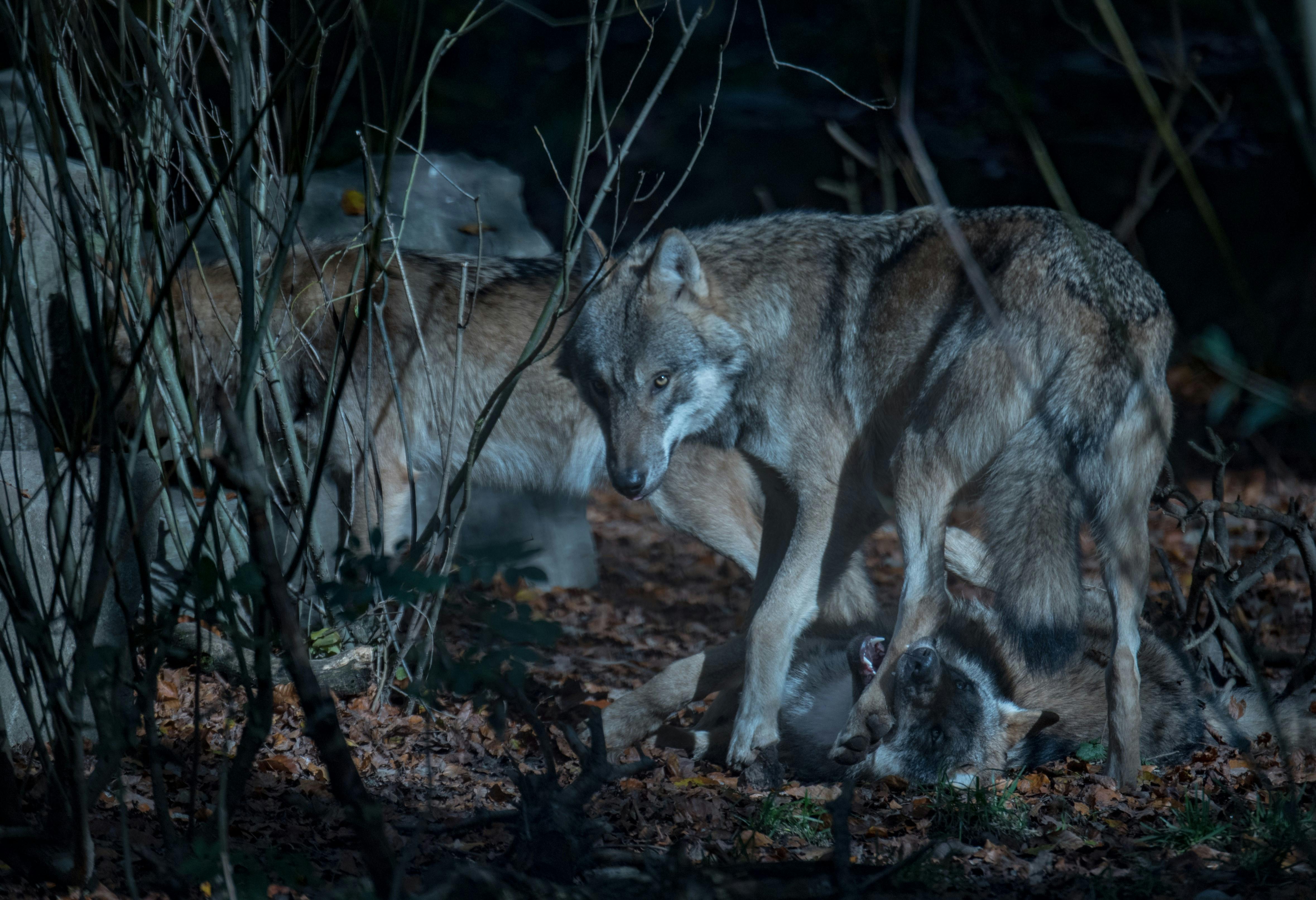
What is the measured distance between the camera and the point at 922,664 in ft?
12.0

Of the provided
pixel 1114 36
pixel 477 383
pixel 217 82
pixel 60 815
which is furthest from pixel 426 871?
pixel 217 82

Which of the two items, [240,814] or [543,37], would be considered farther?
[543,37]

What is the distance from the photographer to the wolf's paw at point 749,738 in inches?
147

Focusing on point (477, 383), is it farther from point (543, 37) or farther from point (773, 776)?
point (543, 37)

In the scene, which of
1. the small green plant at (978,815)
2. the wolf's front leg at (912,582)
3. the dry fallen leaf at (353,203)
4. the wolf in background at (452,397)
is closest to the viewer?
the small green plant at (978,815)

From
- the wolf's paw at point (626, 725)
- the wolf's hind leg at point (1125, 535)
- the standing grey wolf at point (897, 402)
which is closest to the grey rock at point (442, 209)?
the standing grey wolf at point (897, 402)

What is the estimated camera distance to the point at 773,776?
3471 millimetres

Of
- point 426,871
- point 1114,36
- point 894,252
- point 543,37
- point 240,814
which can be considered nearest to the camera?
point 1114,36

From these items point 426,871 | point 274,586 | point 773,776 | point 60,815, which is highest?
point 274,586

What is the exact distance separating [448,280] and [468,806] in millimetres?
2879

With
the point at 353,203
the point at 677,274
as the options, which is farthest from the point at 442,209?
the point at 677,274

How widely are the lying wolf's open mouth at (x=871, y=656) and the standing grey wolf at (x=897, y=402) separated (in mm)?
138

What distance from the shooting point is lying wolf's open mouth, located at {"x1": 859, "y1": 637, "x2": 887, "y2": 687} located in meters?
3.94

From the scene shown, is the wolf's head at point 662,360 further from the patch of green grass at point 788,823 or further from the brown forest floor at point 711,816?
the patch of green grass at point 788,823
